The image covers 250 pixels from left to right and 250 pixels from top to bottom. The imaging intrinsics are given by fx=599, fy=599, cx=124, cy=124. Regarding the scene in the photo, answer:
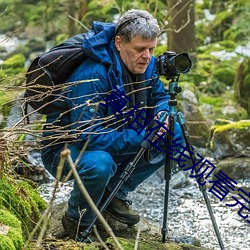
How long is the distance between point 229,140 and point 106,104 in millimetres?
3584

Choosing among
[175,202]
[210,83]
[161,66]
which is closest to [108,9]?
[210,83]

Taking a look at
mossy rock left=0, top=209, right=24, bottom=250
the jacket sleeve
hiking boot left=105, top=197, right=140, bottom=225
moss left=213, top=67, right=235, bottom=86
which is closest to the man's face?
the jacket sleeve

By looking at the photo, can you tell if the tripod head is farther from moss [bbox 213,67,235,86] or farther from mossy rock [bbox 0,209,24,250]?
moss [bbox 213,67,235,86]

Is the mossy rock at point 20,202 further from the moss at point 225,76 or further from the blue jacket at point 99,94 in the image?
the moss at point 225,76

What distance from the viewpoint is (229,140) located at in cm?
668

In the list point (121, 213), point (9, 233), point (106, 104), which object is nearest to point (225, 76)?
point (121, 213)

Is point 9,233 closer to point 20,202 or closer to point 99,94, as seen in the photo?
point 20,202

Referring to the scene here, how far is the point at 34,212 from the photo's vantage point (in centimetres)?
325

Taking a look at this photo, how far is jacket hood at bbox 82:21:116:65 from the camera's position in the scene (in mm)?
3389

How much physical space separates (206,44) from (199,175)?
32.0 feet

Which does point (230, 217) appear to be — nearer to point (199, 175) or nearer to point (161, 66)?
point (199, 175)

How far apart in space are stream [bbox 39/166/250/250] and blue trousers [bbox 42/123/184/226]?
647 millimetres

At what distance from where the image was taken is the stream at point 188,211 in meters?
4.53

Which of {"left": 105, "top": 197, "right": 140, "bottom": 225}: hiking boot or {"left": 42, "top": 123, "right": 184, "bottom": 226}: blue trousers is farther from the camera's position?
{"left": 105, "top": 197, "right": 140, "bottom": 225}: hiking boot
